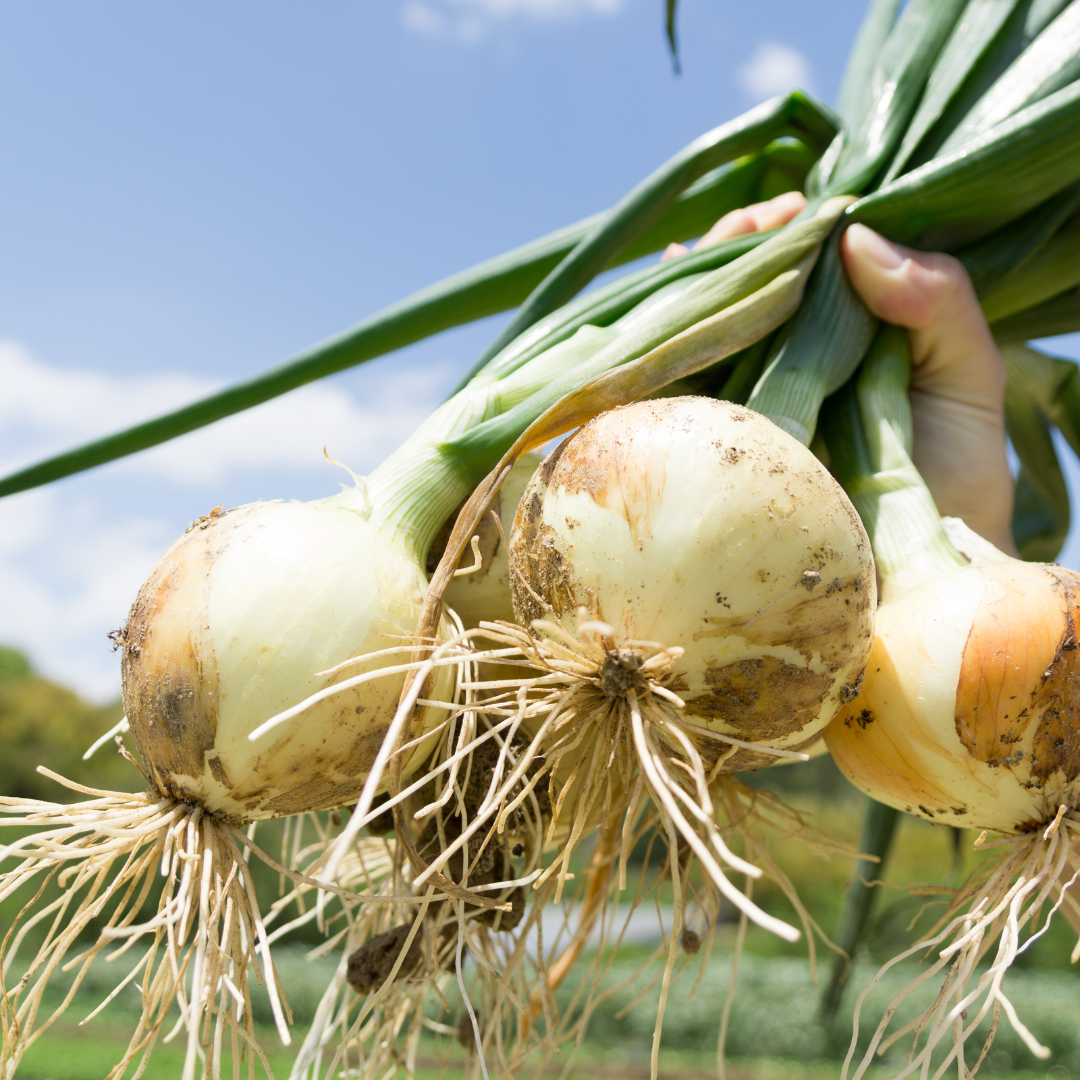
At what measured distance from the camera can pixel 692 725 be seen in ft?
1.91

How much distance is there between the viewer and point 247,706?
1.87ft

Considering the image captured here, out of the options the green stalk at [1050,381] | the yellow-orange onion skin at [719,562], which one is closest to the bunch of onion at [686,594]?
the yellow-orange onion skin at [719,562]

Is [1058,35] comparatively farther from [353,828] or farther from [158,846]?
[158,846]

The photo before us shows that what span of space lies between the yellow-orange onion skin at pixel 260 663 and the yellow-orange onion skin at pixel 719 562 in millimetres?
123

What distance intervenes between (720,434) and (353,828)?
0.33 m

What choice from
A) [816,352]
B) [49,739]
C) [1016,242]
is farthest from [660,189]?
[49,739]

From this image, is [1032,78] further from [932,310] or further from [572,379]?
[572,379]

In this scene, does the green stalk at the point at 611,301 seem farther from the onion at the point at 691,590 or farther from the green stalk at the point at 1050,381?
the green stalk at the point at 1050,381

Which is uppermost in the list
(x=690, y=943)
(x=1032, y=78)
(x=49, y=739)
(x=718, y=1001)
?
(x=1032, y=78)

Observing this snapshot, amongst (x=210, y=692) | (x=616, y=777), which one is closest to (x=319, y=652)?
(x=210, y=692)

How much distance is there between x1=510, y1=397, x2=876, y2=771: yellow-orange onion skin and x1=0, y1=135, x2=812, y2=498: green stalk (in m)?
0.51

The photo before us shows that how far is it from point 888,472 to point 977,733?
0.26m

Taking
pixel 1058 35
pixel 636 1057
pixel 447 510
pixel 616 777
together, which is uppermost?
pixel 1058 35

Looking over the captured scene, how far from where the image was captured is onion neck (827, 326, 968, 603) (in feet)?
2.33
